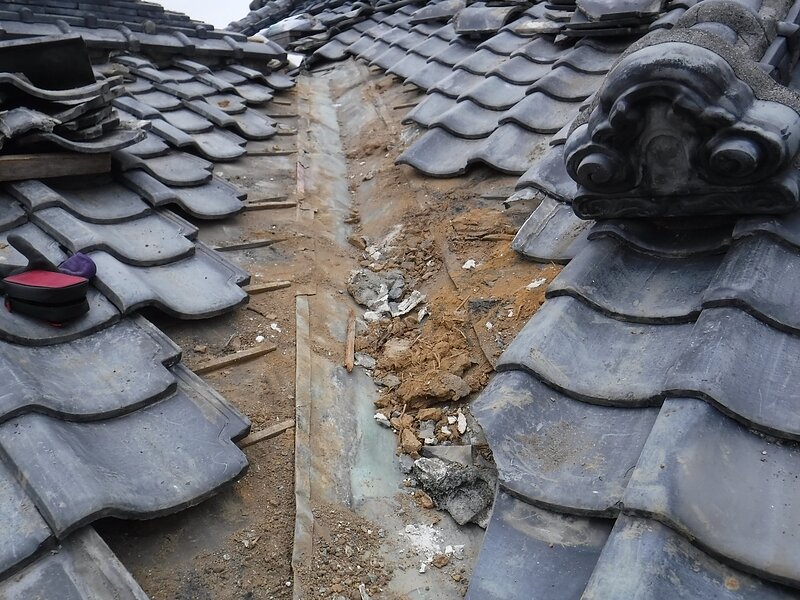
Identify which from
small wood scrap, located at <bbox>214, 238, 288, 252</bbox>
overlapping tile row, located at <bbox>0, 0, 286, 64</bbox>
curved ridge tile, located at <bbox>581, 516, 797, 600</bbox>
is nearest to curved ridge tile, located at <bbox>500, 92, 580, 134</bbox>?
small wood scrap, located at <bbox>214, 238, 288, 252</bbox>

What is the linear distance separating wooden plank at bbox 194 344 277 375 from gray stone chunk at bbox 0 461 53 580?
107 centimetres

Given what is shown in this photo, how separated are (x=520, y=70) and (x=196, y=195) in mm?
2545

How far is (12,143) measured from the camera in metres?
3.40

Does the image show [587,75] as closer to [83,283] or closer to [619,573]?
[83,283]

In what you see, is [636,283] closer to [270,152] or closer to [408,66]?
[270,152]

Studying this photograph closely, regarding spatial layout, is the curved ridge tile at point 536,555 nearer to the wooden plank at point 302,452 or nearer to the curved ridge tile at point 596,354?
the curved ridge tile at point 596,354

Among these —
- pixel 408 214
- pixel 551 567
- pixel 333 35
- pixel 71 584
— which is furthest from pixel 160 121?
pixel 333 35

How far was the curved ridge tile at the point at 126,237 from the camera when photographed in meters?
2.92

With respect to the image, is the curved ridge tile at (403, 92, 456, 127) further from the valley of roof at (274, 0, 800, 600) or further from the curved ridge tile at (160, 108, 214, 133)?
the valley of roof at (274, 0, 800, 600)

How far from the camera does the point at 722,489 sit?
4.86 feet

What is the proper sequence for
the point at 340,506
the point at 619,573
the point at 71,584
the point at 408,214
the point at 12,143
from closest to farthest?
the point at 619,573
the point at 71,584
the point at 340,506
the point at 12,143
the point at 408,214

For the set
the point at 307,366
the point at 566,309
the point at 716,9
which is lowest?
the point at 307,366

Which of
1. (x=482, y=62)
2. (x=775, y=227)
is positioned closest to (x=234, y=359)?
(x=775, y=227)

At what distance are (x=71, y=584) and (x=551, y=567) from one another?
1.16m
